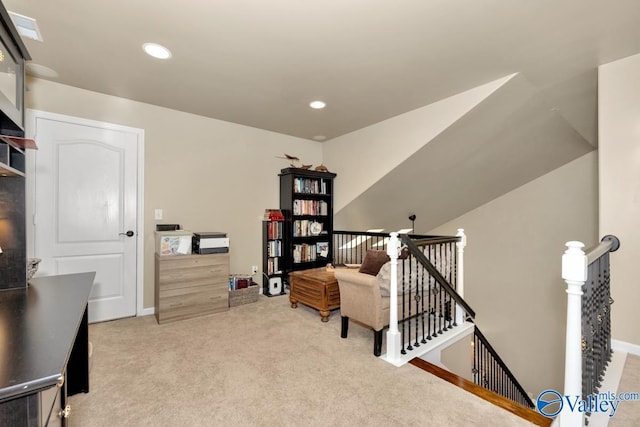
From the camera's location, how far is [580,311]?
138 cm

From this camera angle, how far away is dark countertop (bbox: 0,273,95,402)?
26.5 inches

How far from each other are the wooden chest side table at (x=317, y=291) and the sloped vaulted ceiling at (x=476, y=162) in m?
1.42

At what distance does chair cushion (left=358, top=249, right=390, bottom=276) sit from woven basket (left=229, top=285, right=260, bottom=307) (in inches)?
62.6

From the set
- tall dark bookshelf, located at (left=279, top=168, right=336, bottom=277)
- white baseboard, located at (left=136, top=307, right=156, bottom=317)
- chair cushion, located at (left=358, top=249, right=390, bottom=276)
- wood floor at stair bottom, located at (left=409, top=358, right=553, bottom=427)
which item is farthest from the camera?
tall dark bookshelf, located at (left=279, top=168, right=336, bottom=277)

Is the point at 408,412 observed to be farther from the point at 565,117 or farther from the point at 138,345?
the point at 565,117

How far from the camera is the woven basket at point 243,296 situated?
3521mm

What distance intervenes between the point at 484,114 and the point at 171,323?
3.90 m

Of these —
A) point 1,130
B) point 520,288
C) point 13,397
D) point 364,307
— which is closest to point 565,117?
point 520,288

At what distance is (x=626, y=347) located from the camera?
2.26 m

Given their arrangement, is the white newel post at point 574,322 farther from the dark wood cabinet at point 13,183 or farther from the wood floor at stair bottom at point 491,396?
the dark wood cabinet at point 13,183

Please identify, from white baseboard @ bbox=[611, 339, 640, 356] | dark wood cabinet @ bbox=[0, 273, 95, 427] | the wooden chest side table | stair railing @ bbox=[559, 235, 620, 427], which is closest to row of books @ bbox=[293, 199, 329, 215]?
the wooden chest side table

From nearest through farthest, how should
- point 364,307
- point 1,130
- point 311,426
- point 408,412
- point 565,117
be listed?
point 1,130 < point 311,426 < point 408,412 < point 364,307 < point 565,117

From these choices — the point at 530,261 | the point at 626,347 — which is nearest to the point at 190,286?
the point at 626,347

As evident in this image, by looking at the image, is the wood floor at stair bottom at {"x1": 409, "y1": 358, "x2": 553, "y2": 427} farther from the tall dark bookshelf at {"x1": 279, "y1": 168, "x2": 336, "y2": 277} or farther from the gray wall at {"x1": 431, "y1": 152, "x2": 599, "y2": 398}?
the gray wall at {"x1": 431, "y1": 152, "x2": 599, "y2": 398}
